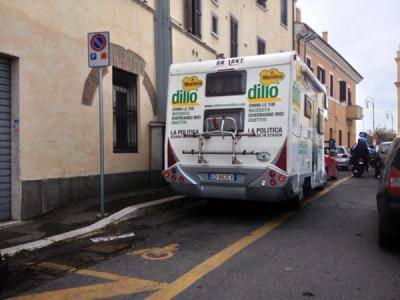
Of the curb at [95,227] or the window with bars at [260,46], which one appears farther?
the window with bars at [260,46]

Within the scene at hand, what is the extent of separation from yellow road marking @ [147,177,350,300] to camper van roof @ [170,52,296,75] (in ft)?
9.01

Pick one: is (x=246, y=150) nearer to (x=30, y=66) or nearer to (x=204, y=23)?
(x=30, y=66)

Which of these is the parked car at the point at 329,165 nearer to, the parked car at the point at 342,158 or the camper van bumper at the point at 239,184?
the camper van bumper at the point at 239,184

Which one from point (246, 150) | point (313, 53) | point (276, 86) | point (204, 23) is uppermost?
point (313, 53)

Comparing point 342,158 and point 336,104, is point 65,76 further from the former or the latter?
point 336,104

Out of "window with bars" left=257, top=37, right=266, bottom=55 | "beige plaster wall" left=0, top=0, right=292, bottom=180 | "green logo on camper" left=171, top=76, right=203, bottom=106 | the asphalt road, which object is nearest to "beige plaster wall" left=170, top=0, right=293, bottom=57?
"window with bars" left=257, top=37, right=266, bottom=55

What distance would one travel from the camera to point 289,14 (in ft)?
87.8

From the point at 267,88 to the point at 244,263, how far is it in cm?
342

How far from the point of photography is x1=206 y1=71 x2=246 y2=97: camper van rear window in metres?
8.26

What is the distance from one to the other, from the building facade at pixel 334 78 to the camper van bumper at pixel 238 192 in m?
21.2

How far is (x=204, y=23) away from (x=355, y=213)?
31.4 ft

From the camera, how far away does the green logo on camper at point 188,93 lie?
28.1ft

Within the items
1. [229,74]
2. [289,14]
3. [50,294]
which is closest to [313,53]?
[289,14]

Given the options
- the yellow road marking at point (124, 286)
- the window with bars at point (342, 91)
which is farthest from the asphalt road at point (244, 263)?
the window with bars at point (342, 91)
